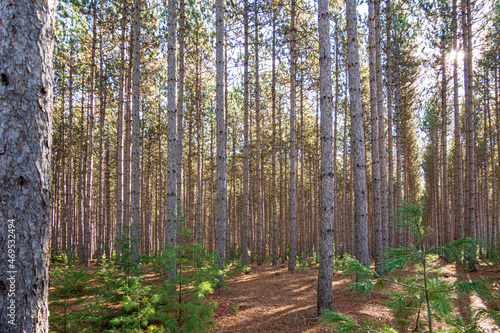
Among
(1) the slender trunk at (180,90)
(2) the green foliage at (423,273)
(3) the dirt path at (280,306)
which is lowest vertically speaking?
(3) the dirt path at (280,306)

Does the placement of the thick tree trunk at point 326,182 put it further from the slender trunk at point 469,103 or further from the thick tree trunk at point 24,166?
the slender trunk at point 469,103

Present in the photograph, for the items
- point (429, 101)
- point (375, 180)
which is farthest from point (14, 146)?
Result: point (429, 101)

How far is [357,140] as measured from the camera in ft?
21.2

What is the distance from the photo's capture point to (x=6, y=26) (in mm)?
2004

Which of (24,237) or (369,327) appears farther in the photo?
(369,327)

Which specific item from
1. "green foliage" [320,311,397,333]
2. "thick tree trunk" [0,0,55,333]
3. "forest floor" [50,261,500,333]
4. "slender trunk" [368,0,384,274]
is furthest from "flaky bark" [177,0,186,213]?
"green foliage" [320,311,397,333]

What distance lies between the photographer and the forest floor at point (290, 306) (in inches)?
196

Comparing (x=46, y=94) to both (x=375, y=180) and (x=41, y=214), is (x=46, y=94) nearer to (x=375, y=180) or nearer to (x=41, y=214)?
(x=41, y=214)

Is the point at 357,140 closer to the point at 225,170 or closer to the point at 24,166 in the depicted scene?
A: the point at 225,170

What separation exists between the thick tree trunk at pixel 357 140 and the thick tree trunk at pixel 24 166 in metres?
6.01

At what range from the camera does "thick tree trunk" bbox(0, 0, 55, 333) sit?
73.6 inches

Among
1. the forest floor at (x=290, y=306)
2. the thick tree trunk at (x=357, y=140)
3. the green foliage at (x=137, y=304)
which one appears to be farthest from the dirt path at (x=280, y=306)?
the thick tree trunk at (x=357, y=140)

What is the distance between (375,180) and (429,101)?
12.1 metres

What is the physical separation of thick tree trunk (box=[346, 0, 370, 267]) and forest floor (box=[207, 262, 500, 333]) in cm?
114
